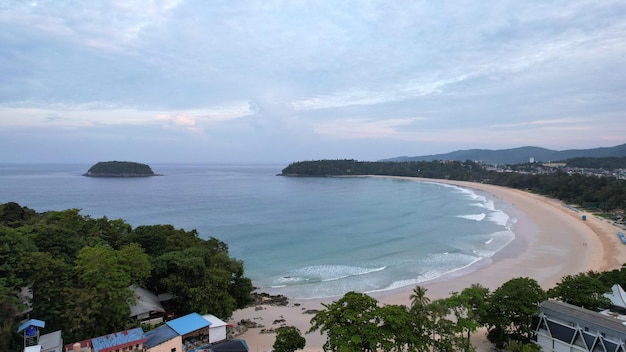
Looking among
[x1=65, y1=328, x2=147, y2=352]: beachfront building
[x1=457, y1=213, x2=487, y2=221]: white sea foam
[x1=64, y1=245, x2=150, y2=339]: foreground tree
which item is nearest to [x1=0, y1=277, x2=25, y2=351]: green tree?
[x1=64, y1=245, x2=150, y2=339]: foreground tree

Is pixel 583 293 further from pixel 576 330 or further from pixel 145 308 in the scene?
pixel 145 308

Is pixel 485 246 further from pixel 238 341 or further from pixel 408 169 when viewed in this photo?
pixel 408 169

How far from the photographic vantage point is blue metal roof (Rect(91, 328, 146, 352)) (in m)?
13.8

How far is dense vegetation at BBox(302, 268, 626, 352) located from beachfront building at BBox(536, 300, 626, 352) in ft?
1.58

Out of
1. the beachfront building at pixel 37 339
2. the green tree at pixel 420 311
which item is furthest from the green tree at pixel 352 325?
the beachfront building at pixel 37 339

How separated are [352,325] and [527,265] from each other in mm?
25196

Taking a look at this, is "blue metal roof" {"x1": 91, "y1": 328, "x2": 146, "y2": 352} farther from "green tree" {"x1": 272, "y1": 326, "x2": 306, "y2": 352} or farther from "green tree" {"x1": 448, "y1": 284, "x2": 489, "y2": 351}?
"green tree" {"x1": 448, "y1": 284, "x2": 489, "y2": 351}

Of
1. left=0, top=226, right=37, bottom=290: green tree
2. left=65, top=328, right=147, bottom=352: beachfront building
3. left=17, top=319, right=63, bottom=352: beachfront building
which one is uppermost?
left=0, top=226, right=37, bottom=290: green tree

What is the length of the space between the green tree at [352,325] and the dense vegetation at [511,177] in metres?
64.1

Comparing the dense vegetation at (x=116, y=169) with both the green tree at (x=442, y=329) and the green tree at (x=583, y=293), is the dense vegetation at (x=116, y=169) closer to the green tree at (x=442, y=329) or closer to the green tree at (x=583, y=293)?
the green tree at (x=442, y=329)

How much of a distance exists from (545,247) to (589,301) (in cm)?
2348

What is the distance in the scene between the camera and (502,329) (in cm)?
1608

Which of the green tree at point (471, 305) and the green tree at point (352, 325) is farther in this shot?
the green tree at point (471, 305)

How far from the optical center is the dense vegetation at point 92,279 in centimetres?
1453
